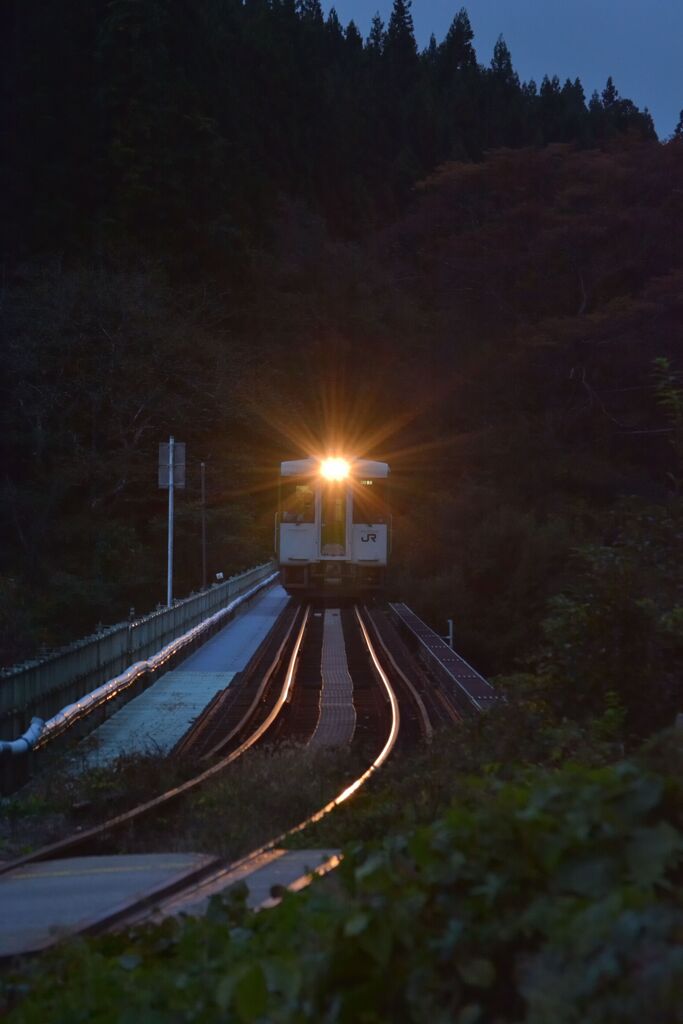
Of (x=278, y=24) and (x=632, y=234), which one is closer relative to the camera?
(x=632, y=234)

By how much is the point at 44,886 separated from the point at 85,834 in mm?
1753

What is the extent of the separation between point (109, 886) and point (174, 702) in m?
10.5

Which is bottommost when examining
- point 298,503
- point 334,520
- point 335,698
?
point 335,698

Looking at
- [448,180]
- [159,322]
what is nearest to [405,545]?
[159,322]

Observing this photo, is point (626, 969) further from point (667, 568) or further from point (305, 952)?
point (667, 568)

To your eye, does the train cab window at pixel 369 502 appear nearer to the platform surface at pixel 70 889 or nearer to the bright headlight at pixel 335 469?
the bright headlight at pixel 335 469

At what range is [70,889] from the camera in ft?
24.6

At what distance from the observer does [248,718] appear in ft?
55.3

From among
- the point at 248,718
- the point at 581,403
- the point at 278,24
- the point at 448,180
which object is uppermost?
the point at 278,24

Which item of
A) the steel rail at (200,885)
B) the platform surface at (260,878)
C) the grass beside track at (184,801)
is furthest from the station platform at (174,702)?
the platform surface at (260,878)

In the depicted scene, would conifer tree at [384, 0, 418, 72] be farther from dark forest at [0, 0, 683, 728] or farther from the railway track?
the railway track

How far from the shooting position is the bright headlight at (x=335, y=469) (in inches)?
1273

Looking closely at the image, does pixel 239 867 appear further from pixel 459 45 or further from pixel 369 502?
pixel 459 45

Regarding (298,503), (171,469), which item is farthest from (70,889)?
(298,503)
